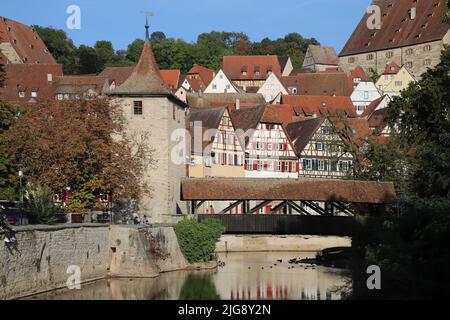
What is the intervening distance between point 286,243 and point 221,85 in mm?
46673

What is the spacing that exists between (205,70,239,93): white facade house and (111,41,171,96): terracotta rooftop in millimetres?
53444

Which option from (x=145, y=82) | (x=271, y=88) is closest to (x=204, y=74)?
(x=271, y=88)

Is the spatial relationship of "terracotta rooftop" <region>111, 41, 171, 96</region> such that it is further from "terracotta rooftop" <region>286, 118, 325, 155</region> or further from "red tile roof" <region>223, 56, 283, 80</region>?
"red tile roof" <region>223, 56, 283, 80</region>

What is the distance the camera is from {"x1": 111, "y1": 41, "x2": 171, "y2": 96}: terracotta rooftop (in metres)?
37.8

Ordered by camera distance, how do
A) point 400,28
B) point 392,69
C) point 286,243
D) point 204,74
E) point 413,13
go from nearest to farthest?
point 286,243 < point 392,69 < point 204,74 < point 413,13 < point 400,28

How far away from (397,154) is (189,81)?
50484 millimetres

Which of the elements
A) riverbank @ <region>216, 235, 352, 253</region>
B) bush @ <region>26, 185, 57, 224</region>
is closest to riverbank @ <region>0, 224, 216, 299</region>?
bush @ <region>26, 185, 57, 224</region>

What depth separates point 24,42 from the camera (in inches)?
3664

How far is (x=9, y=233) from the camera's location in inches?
906

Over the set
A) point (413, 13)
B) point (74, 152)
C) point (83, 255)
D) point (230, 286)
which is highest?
point (413, 13)

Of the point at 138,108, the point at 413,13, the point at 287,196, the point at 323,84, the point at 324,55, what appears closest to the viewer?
the point at 138,108

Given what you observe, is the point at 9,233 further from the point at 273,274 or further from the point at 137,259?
the point at 273,274

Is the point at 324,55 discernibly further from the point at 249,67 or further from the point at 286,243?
the point at 286,243
